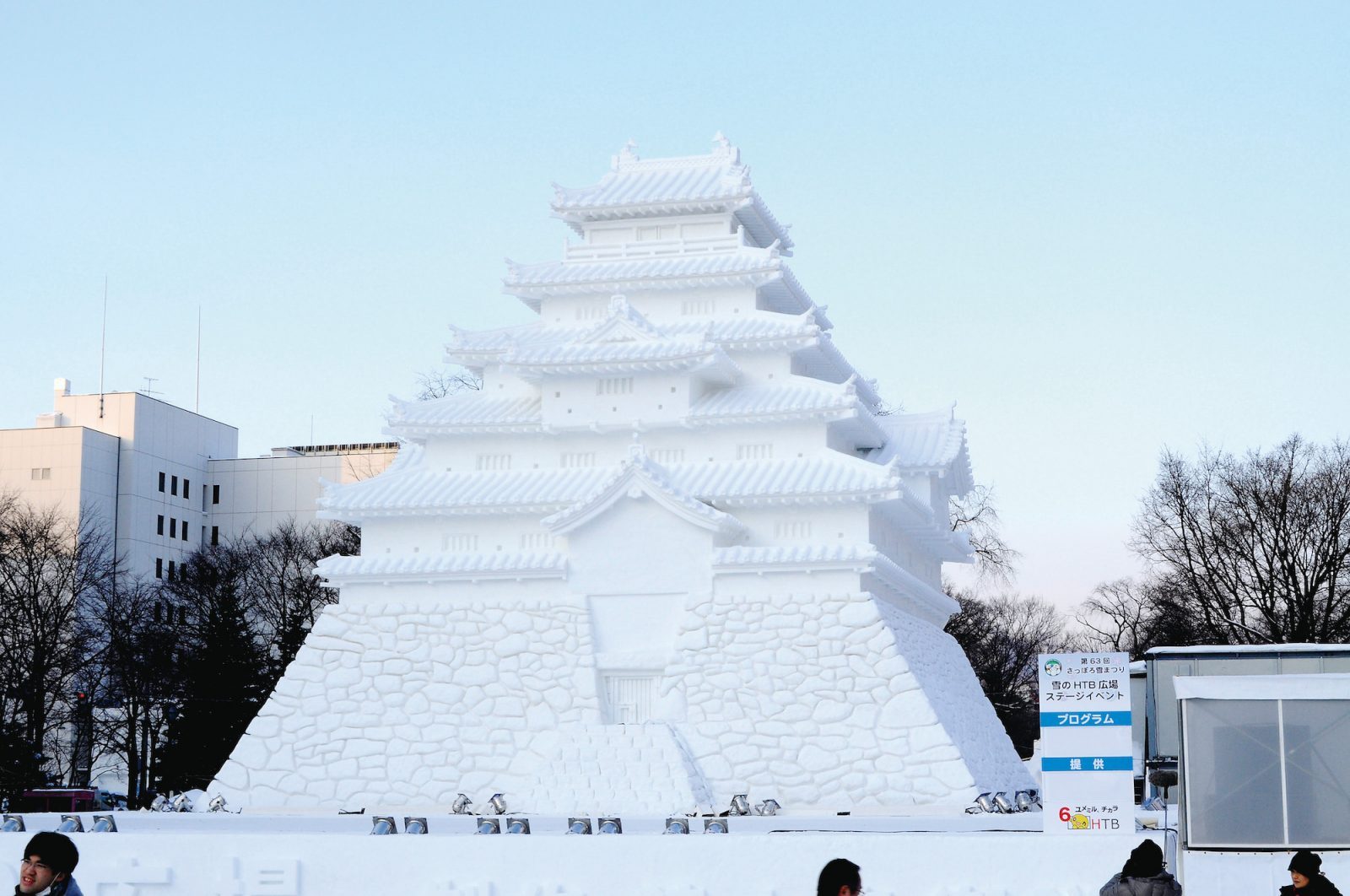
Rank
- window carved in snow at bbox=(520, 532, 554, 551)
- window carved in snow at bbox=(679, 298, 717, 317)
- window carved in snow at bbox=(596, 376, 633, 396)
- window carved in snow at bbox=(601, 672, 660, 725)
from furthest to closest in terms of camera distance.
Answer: window carved in snow at bbox=(679, 298, 717, 317), window carved in snow at bbox=(596, 376, 633, 396), window carved in snow at bbox=(520, 532, 554, 551), window carved in snow at bbox=(601, 672, 660, 725)

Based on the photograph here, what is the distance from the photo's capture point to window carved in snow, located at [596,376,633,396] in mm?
33906

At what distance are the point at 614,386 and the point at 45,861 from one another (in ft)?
84.6

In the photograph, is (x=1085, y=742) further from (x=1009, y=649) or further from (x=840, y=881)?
(x=1009, y=649)

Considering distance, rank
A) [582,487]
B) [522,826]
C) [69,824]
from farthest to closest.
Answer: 1. [582,487]
2. [69,824]
3. [522,826]

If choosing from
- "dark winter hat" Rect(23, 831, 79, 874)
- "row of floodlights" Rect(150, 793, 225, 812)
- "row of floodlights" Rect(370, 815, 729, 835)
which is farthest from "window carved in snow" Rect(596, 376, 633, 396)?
"dark winter hat" Rect(23, 831, 79, 874)

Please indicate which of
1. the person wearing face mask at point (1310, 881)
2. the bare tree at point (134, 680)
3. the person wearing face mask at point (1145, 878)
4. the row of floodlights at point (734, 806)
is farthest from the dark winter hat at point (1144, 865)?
the bare tree at point (134, 680)

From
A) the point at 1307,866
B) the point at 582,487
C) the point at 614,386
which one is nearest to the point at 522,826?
the point at 1307,866

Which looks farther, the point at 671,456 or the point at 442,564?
the point at 671,456

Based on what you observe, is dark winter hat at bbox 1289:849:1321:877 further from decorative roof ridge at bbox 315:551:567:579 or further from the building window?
the building window

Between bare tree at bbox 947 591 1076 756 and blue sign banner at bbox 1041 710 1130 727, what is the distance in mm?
44171

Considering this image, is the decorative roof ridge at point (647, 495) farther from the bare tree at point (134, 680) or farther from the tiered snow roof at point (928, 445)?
the bare tree at point (134, 680)

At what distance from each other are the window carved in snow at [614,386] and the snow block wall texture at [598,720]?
494cm

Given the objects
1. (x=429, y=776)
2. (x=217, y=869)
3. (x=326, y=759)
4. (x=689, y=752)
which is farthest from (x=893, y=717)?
(x=217, y=869)

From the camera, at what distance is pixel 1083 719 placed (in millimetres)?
17469
